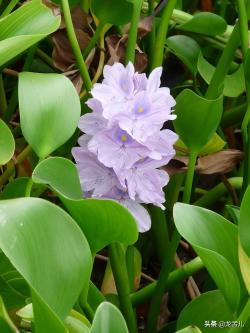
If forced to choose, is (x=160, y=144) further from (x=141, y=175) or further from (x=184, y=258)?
(x=184, y=258)

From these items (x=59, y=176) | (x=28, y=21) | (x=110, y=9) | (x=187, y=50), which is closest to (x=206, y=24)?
(x=187, y=50)

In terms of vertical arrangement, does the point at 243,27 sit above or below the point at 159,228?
above

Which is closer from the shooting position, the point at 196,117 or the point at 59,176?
the point at 59,176

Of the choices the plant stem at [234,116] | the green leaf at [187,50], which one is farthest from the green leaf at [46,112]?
the plant stem at [234,116]

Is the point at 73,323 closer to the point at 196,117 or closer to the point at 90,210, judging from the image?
the point at 90,210

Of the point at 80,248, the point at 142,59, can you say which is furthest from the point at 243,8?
the point at 80,248

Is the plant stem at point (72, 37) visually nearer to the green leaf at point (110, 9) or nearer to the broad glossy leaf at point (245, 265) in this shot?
the green leaf at point (110, 9)
